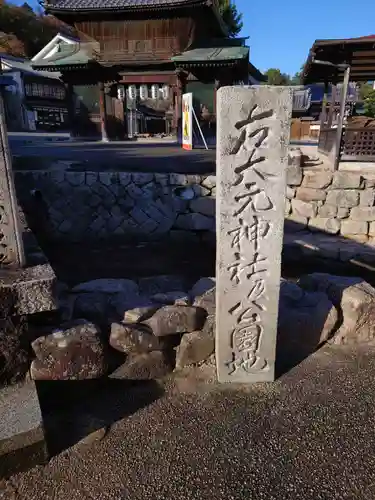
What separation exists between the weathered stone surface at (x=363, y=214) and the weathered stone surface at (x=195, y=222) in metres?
2.75

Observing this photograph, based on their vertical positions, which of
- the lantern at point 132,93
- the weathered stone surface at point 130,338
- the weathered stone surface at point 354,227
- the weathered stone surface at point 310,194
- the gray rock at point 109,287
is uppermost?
the lantern at point 132,93

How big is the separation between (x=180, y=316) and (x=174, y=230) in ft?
15.8

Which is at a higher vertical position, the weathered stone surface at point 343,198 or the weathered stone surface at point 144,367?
the weathered stone surface at point 343,198

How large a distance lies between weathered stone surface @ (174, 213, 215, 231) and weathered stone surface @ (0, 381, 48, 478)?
5.31 metres

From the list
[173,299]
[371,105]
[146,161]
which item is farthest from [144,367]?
[371,105]

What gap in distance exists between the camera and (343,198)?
7.14 m

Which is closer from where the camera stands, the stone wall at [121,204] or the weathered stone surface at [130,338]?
the weathered stone surface at [130,338]

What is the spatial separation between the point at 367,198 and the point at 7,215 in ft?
22.2

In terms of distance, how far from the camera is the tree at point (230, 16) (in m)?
22.2

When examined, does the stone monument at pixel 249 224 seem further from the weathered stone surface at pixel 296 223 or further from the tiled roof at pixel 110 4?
the tiled roof at pixel 110 4

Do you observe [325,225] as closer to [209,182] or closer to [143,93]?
[209,182]

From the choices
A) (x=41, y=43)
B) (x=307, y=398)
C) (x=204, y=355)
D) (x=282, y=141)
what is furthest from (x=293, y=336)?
(x=41, y=43)

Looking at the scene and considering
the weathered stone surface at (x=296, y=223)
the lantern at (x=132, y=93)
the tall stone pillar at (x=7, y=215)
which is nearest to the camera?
the tall stone pillar at (x=7, y=215)

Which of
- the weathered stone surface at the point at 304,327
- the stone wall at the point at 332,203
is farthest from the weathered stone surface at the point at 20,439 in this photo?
the stone wall at the point at 332,203
